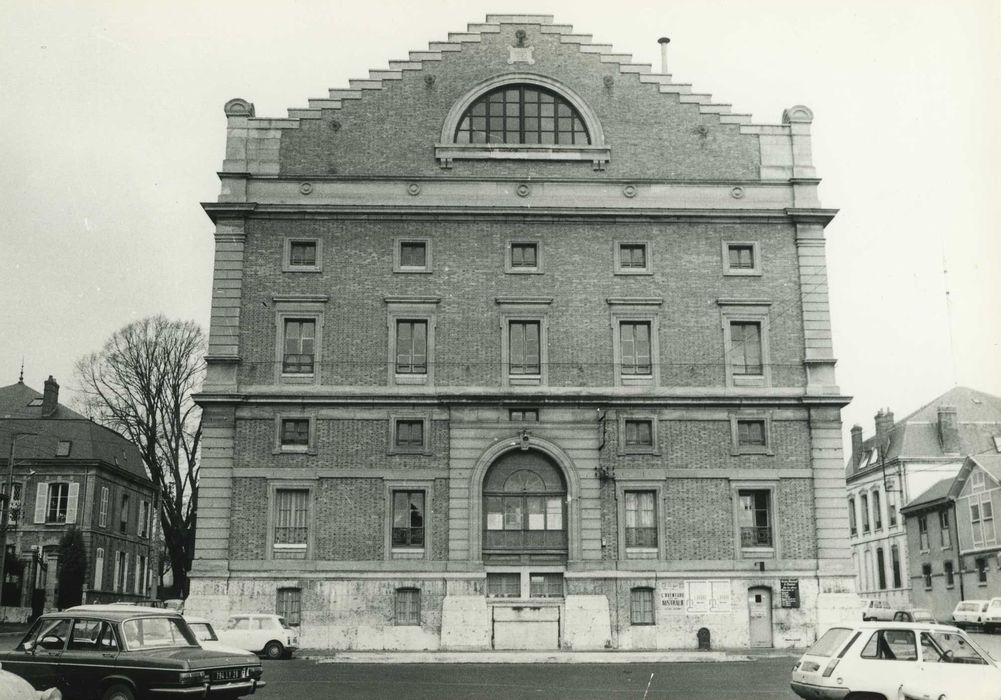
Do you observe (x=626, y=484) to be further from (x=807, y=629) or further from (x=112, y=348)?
(x=112, y=348)

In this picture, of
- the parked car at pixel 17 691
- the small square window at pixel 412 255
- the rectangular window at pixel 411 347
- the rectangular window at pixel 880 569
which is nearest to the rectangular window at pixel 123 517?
the rectangular window at pixel 411 347

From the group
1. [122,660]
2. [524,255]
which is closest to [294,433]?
[524,255]

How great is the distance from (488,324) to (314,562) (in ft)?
31.4

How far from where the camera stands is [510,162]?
36.1m

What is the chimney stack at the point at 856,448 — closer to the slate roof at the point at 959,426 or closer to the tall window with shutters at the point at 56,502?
the slate roof at the point at 959,426

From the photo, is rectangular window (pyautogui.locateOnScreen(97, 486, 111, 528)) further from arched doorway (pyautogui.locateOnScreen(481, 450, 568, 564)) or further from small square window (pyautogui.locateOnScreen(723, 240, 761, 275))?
small square window (pyautogui.locateOnScreen(723, 240, 761, 275))

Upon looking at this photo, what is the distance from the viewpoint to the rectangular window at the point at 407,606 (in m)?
32.8

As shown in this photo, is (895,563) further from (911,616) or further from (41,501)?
(41,501)

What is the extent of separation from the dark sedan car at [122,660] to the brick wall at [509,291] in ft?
60.1

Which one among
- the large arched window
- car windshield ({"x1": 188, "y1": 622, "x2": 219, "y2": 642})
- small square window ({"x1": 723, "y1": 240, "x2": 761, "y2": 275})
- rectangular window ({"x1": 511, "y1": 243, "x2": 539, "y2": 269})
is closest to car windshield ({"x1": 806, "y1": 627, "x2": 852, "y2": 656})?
car windshield ({"x1": 188, "y1": 622, "x2": 219, "y2": 642})

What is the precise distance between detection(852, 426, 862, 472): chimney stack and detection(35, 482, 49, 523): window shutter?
177ft

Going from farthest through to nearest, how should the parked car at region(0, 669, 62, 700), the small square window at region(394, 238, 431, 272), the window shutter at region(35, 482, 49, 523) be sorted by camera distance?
the window shutter at region(35, 482, 49, 523), the small square window at region(394, 238, 431, 272), the parked car at region(0, 669, 62, 700)

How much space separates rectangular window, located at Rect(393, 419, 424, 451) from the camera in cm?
3406

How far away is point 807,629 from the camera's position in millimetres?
32750
